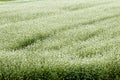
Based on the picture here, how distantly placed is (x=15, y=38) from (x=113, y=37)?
442 cm

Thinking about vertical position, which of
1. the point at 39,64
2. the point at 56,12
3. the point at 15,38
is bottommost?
the point at 56,12

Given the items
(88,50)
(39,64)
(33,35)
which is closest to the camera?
(39,64)

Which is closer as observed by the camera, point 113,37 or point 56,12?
point 113,37

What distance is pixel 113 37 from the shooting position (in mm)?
13602

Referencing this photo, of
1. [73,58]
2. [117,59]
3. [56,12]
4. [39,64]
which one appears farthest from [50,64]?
[56,12]

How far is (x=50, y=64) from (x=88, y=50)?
7.71 feet

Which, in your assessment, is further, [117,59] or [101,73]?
[117,59]

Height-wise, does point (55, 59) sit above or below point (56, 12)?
above

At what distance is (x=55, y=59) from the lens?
969cm

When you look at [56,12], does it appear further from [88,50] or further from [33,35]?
[88,50]

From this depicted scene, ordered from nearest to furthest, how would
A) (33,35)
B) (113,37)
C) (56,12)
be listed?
(113,37) → (33,35) → (56,12)

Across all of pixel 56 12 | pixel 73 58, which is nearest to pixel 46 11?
pixel 56 12

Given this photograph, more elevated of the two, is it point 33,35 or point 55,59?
point 55,59

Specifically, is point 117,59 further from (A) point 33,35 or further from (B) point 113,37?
(A) point 33,35
